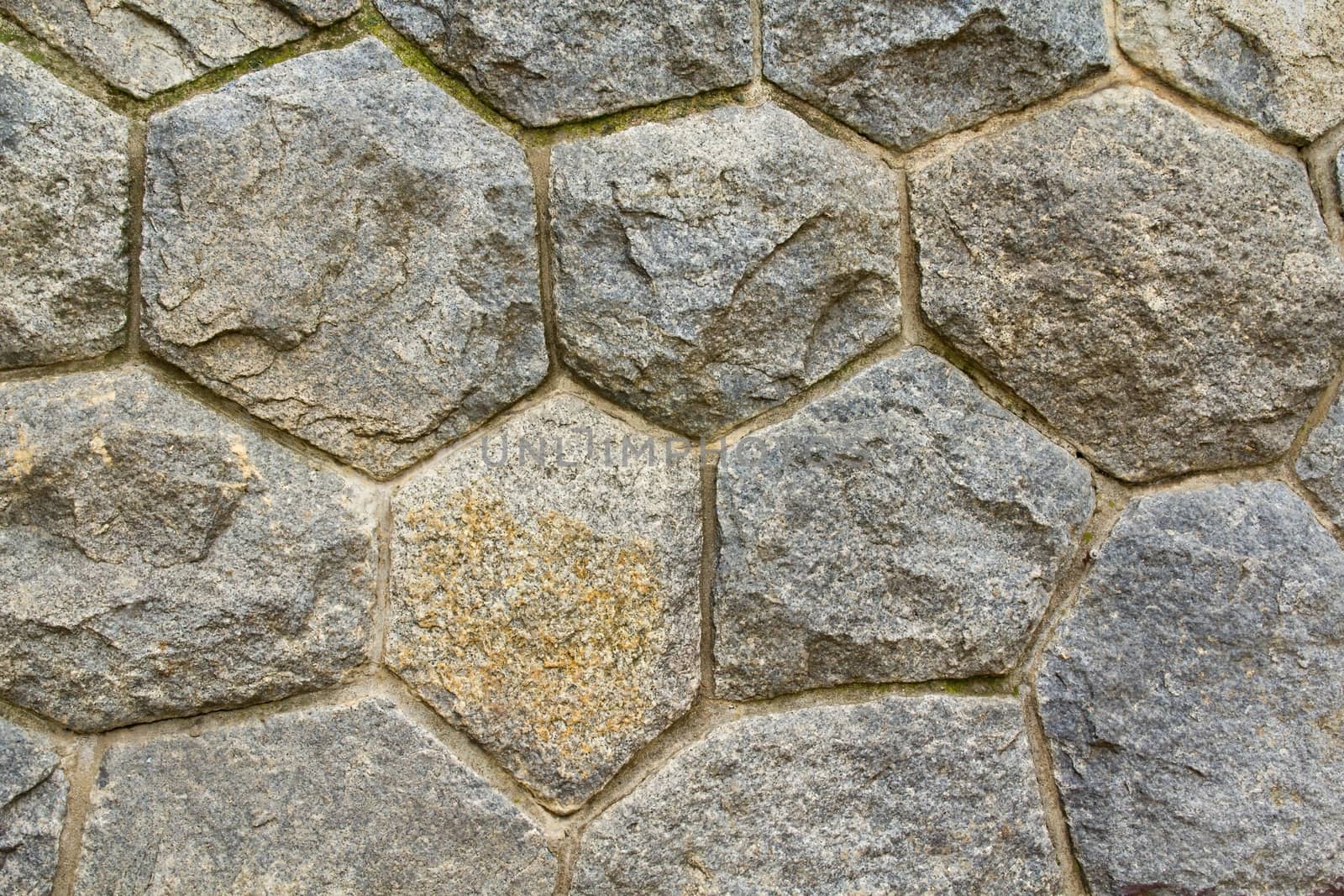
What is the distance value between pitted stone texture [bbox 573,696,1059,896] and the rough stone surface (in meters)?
0.56

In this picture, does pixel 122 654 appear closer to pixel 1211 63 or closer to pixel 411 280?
pixel 411 280

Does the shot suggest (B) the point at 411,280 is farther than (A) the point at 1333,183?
No

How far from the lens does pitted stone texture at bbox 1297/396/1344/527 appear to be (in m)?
1.26

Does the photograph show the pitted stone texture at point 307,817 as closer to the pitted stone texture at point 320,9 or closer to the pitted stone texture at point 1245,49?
the pitted stone texture at point 320,9

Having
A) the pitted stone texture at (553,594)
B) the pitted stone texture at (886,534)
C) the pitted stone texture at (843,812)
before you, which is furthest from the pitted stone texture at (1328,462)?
the pitted stone texture at (553,594)

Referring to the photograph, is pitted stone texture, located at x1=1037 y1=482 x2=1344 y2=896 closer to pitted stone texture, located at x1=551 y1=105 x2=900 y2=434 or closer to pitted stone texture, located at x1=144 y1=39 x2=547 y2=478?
pitted stone texture, located at x1=551 y1=105 x2=900 y2=434

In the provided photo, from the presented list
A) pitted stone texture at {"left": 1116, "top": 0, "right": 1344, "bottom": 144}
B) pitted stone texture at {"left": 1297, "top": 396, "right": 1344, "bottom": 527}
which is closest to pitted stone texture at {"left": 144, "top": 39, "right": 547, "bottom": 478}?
pitted stone texture at {"left": 1116, "top": 0, "right": 1344, "bottom": 144}

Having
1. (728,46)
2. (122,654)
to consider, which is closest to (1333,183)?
(728,46)

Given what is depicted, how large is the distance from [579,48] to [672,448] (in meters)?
0.46

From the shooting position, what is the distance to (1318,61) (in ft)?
3.97

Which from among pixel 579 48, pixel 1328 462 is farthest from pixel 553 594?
pixel 1328 462

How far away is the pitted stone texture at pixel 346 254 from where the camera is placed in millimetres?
1080

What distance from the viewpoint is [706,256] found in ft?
3.76

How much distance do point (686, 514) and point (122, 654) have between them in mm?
619
